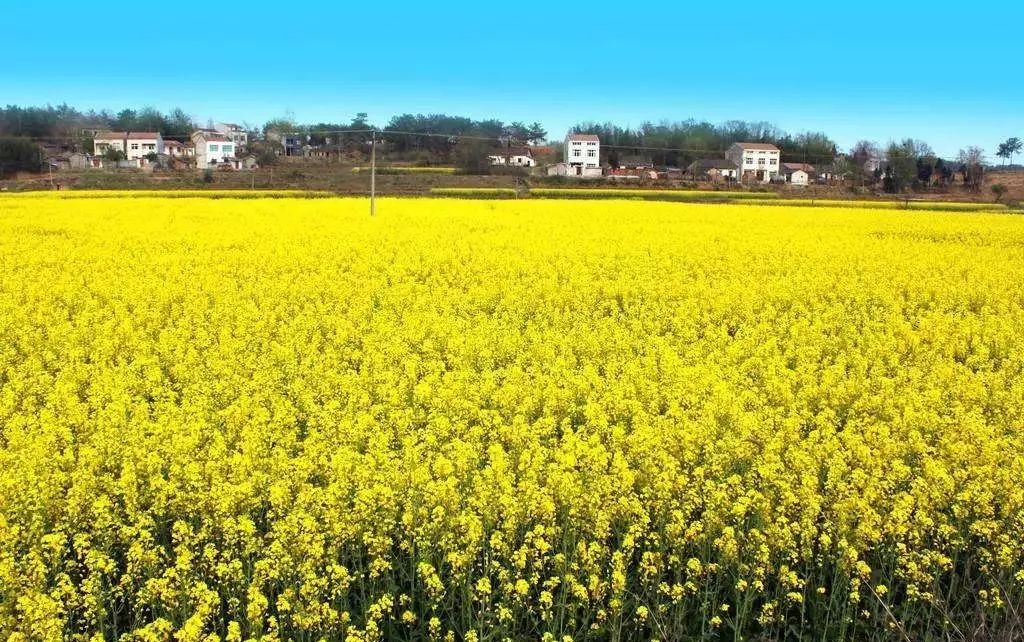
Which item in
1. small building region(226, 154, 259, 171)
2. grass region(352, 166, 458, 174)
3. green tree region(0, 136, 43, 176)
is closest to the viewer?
grass region(352, 166, 458, 174)

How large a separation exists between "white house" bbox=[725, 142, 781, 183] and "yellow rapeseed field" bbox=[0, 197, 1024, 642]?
253 ft

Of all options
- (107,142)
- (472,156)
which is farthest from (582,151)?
(107,142)

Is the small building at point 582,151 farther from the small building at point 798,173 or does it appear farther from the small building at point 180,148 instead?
the small building at point 180,148

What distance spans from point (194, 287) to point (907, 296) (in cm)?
1175

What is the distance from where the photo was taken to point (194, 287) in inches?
515

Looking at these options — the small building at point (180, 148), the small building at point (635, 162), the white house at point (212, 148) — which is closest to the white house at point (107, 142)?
the small building at point (180, 148)

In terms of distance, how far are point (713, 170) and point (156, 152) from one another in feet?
188

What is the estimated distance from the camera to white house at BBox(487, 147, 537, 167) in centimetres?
7732

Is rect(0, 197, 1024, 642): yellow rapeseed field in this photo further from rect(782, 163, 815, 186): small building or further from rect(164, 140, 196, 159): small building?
rect(164, 140, 196, 159): small building

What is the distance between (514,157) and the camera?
85812 millimetres

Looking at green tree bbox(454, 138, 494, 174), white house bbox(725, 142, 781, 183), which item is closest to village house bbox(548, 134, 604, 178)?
green tree bbox(454, 138, 494, 174)

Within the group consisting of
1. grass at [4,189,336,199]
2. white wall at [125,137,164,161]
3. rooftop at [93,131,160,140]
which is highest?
rooftop at [93,131,160,140]

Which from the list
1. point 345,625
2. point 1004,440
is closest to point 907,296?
point 1004,440

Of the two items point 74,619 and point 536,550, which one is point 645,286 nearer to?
point 536,550
